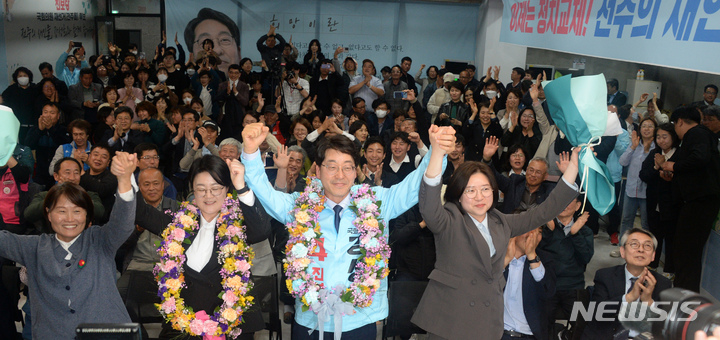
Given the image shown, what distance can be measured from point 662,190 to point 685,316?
179 inches

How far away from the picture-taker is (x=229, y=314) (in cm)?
288

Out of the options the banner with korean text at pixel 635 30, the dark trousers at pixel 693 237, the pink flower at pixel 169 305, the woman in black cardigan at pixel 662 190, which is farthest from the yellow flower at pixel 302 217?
the woman in black cardigan at pixel 662 190

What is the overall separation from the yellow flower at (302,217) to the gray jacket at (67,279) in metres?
0.73

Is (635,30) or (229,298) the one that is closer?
(229,298)

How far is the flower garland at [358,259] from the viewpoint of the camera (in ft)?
9.02

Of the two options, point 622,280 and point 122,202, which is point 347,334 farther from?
point 622,280

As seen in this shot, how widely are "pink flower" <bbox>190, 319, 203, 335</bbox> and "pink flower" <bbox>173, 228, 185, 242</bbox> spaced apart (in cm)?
39

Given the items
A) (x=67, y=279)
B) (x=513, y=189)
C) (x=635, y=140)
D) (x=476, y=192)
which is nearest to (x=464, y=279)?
(x=476, y=192)

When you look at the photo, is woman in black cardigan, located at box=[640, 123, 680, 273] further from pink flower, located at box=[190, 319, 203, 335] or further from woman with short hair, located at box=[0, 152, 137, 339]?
woman with short hair, located at box=[0, 152, 137, 339]

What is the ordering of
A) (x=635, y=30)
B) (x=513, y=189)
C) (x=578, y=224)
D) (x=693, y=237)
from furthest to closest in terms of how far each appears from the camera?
1. (x=693, y=237)
2. (x=513, y=189)
3. (x=635, y=30)
4. (x=578, y=224)

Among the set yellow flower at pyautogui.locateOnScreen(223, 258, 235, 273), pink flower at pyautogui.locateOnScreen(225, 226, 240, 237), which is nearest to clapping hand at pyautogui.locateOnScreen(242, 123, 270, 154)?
pink flower at pyautogui.locateOnScreen(225, 226, 240, 237)

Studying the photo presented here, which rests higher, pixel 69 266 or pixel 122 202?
pixel 122 202

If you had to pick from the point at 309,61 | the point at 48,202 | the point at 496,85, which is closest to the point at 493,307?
the point at 48,202

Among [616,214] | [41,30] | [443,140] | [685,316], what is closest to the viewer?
[685,316]
